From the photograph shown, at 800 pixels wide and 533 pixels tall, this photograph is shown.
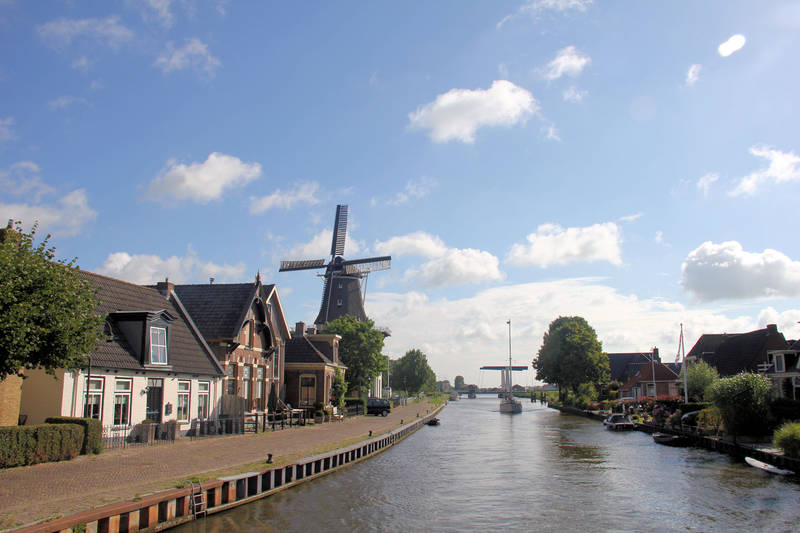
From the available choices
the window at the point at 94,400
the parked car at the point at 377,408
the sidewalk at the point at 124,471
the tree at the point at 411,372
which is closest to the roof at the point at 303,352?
the parked car at the point at 377,408

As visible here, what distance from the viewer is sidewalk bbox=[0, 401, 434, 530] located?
14.4 m

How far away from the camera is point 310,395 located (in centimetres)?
5503

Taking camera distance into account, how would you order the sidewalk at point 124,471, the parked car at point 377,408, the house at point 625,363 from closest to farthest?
1. the sidewalk at point 124,471
2. the parked car at point 377,408
3. the house at point 625,363

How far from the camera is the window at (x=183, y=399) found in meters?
33.4

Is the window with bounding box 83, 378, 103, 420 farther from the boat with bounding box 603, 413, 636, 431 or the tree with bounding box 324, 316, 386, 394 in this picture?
the boat with bounding box 603, 413, 636, 431

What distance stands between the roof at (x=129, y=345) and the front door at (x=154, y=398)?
113 centimetres

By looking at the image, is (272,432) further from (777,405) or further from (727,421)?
(777,405)

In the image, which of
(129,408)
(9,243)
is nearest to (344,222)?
(129,408)

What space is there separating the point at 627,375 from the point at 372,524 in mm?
109305

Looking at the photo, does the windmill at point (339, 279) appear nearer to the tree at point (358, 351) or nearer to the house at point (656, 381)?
the tree at point (358, 351)

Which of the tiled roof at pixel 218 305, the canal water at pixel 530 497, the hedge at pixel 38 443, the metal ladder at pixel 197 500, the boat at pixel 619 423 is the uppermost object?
the tiled roof at pixel 218 305

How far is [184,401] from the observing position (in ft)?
111

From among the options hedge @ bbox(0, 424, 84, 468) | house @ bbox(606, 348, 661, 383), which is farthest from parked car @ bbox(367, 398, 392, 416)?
house @ bbox(606, 348, 661, 383)

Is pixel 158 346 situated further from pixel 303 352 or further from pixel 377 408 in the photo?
pixel 377 408
